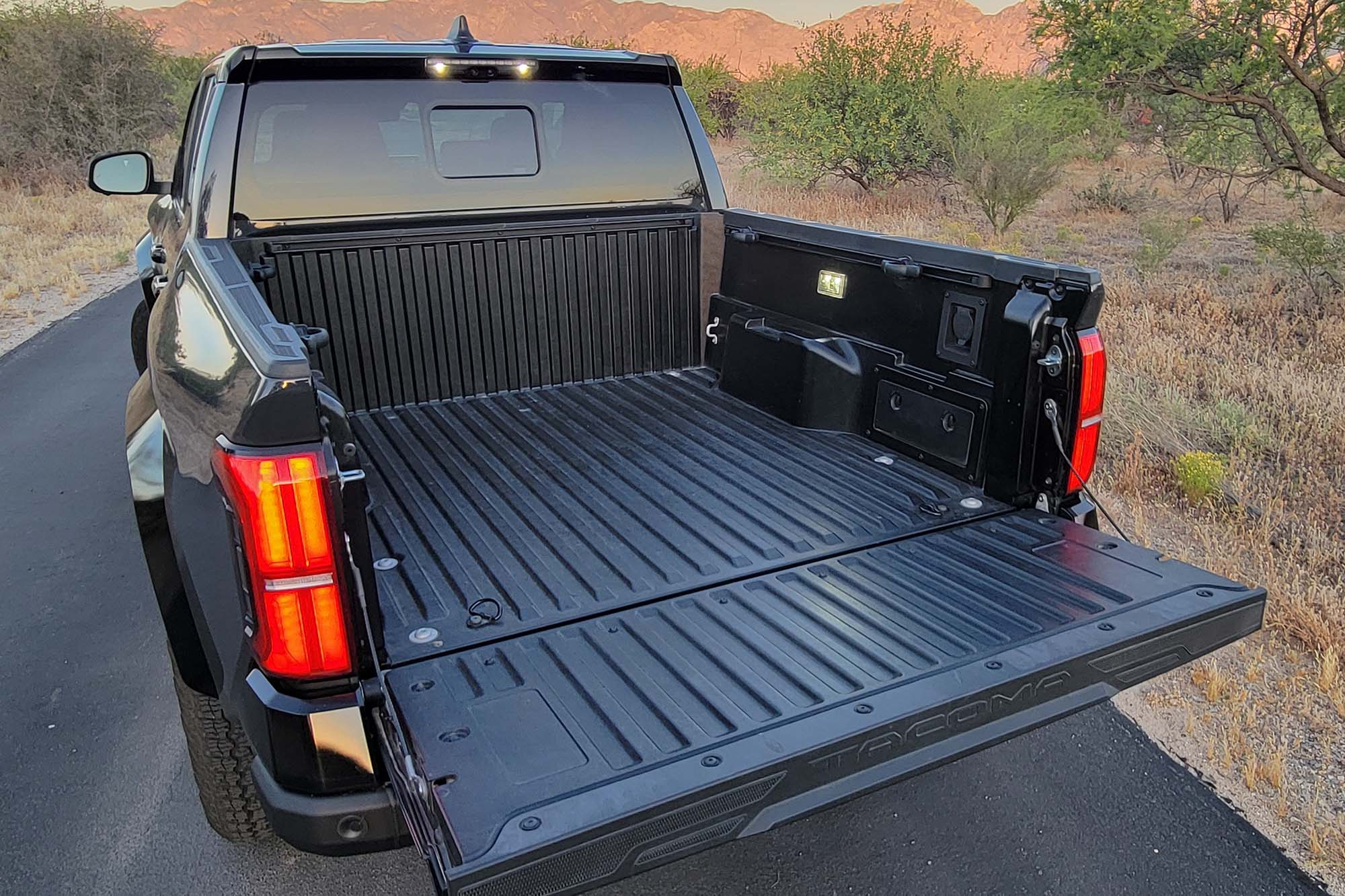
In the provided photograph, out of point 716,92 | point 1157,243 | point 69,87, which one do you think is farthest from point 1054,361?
point 716,92

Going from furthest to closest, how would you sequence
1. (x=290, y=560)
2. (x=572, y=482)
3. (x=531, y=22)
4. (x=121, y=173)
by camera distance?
(x=531, y=22), (x=121, y=173), (x=572, y=482), (x=290, y=560)

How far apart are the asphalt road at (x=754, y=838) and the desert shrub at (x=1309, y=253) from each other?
7.09 meters

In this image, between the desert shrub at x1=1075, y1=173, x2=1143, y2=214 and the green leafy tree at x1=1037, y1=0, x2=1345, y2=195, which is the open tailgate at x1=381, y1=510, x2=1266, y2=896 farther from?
the desert shrub at x1=1075, y1=173, x2=1143, y2=214

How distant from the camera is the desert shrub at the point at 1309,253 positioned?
860 cm

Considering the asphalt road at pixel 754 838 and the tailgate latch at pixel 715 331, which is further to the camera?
the tailgate latch at pixel 715 331

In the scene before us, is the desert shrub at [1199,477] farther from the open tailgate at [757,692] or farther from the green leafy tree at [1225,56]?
the green leafy tree at [1225,56]

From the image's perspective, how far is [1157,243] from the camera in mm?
10781

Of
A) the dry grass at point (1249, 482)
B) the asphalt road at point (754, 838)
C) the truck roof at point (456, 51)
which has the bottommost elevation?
the asphalt road at point (754, 838)

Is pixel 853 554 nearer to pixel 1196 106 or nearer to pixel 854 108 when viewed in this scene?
pixel 1196 106

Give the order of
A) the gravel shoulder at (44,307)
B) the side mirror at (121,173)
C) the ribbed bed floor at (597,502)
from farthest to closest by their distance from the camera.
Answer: the gravel shoulder at (44,307)
the side mirror at (121,173)
the ribbed bed floor at (597,502)

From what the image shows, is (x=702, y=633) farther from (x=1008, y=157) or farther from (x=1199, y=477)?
(x=1008, y=157)

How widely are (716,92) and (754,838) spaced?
3223 cm

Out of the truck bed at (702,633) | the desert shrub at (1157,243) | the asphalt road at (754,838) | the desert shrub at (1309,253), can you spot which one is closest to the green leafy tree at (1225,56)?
the desert shrub at (1309,253)

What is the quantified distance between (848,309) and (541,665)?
6.43ft
